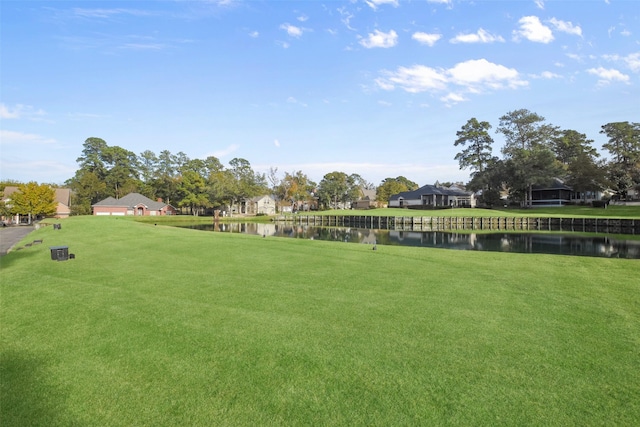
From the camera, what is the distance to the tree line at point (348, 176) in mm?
61656

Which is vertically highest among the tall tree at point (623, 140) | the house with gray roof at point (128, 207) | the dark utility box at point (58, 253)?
the tall tree at point (623, 140)

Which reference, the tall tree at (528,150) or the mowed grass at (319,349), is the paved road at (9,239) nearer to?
the mowed grass at (319,349)

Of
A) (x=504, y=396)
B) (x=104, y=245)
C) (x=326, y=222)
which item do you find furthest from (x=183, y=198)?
(x=504, y=396)

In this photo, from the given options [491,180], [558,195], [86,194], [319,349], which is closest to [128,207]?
[86,194]

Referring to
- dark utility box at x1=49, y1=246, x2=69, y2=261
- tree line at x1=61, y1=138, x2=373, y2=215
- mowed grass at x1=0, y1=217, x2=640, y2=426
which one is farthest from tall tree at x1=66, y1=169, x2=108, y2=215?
mowed grass at x1=0, y1=217, x2=640, y2=426

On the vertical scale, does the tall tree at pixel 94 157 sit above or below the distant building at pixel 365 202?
above

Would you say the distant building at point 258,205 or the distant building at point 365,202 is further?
the distant building at point 365,202

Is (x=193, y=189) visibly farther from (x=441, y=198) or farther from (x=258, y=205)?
(x=441, y=198)

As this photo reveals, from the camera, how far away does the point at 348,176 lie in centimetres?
10862

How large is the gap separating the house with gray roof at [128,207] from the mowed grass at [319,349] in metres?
71.9

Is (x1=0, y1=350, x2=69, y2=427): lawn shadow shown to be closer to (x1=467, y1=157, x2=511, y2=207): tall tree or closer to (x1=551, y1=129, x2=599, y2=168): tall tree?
(x1=467, y1=157, x2=511, y2=207): tall tree

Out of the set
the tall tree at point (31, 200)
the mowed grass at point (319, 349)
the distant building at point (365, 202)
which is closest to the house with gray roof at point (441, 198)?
the distant building at point (365, 202)

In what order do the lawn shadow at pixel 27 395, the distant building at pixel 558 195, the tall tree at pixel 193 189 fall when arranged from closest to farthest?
the lawn shadow at pixel 27 395 → the distant building at pixel 558 195 → the tall tree at pixel 193 189

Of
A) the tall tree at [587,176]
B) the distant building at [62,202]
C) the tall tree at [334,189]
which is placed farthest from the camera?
the tall tree at [334,189]
